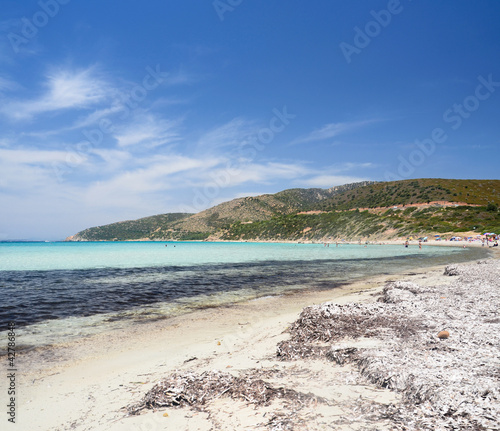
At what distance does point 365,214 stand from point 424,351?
11891 centimetres

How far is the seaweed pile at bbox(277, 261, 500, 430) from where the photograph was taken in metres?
3.52

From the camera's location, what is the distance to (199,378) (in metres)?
4.86

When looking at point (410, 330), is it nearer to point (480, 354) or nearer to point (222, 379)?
point (480, 354)

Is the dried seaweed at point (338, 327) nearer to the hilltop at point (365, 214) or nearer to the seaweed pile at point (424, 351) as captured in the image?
the seaweed pile at point (424, 351)

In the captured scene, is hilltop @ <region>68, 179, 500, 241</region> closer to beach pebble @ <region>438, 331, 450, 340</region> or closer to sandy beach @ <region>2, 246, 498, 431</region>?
beach pebble @ <region>438, 331, 450, 340</region>

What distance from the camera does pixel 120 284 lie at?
19.9 metres

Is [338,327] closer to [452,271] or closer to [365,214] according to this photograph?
[452,271]

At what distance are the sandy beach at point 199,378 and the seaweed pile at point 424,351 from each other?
0.12 meters

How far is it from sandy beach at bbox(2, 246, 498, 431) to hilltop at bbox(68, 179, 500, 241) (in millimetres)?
91689

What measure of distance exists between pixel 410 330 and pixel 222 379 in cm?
434

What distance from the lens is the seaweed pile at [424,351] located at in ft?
11.5

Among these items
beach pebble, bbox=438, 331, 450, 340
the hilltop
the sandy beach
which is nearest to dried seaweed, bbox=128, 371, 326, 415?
the sandy beach

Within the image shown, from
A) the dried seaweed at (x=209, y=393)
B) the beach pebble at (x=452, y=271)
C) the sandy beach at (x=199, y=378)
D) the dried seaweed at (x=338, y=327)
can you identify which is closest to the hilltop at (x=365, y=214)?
the beach pebble at (x=452, y=271)

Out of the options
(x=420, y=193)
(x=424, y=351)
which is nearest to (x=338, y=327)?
(x=424, y=351)
